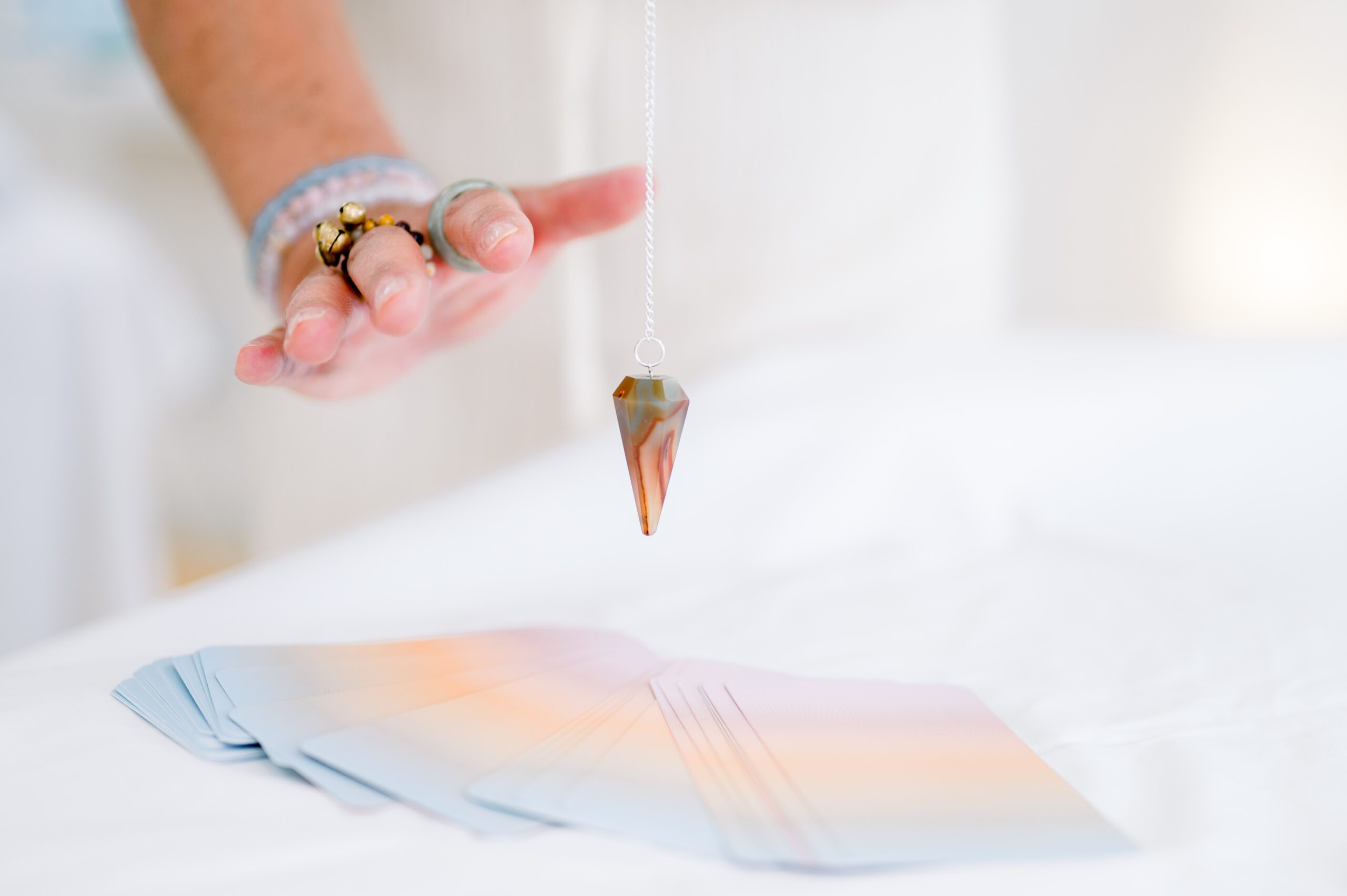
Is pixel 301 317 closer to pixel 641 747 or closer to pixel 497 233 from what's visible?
pixel 497 233

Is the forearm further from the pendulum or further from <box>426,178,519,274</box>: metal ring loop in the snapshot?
the pendulum

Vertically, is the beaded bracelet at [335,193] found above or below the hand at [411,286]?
above

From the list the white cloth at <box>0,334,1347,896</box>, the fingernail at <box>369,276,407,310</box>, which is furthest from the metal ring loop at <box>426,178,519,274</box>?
the white cloth at <box>0,334,1347,896</box>

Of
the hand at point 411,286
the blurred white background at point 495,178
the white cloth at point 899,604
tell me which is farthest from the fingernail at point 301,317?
the blurred white background at point 495,178

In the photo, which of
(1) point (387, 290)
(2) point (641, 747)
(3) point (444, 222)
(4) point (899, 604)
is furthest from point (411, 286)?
(4) point (899, 604)

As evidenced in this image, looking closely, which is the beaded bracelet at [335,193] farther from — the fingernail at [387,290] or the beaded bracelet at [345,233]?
the fingernail at [387,290]

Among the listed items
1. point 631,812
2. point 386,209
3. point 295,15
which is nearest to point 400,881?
point 631,812
